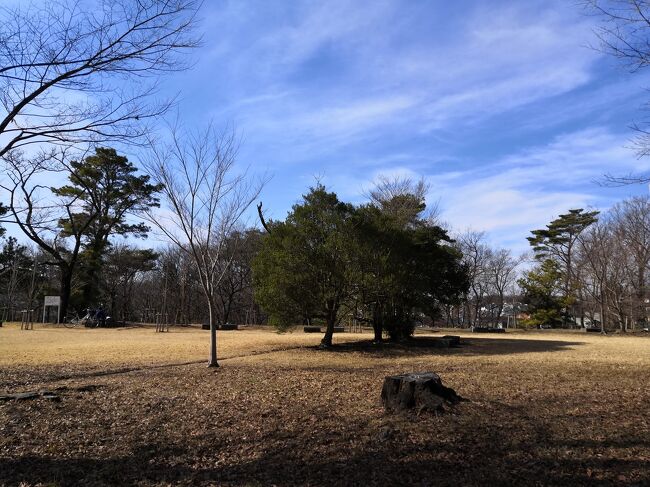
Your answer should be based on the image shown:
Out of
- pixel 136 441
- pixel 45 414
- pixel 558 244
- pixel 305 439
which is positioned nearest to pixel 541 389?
pixel 305 439

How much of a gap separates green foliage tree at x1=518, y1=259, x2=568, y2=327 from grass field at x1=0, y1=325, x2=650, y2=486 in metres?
31.1

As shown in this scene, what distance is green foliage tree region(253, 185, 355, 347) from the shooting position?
15414 millimetres

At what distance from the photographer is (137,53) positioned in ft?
19.0

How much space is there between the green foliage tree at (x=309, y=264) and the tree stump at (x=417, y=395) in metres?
Answer: 9.47

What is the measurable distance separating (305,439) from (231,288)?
35.5m

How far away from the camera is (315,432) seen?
5.04 metres

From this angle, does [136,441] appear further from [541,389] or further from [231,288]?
[231,288]

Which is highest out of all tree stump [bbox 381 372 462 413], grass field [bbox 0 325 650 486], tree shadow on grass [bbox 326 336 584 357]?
tree stump [bbox 381 372 462 413]

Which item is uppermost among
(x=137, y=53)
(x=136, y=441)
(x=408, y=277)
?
(x=137, y=53)

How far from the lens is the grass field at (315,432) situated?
3.94 meters

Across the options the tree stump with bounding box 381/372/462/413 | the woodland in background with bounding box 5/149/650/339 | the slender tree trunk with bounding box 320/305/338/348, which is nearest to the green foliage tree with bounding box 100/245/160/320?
the woodland in background with bounding box 5/149/650/339

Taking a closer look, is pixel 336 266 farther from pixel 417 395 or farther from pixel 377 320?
pixel 417 395

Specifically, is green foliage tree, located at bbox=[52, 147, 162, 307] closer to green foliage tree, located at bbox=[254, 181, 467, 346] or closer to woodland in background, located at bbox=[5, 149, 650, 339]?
woodland in background, located at bbox=[5, 149, 650, 339]

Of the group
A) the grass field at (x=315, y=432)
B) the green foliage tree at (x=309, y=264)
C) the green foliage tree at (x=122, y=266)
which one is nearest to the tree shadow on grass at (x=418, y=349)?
the green foliage tree at (x=309, y=264)
